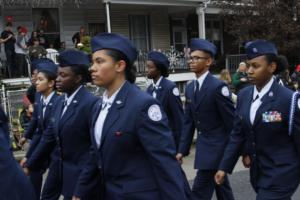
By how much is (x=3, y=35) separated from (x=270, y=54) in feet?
44.1

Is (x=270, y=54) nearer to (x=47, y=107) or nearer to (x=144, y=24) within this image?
(x=47, y=107)

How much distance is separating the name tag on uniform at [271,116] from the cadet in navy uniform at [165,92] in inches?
100

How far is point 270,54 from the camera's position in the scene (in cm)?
482

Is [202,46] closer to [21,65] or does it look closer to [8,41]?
[8,41]

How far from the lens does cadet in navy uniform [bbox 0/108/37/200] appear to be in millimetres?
2930

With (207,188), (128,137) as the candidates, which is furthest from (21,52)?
(128,137)

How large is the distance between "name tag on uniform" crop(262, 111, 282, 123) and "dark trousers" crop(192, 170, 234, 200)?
1.61m

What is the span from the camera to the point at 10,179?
2963 mm

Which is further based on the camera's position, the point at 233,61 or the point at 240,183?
the point at 233,61

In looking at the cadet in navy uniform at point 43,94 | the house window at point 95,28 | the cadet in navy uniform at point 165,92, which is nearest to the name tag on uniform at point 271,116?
the cadet in navy uniform at point 165,92

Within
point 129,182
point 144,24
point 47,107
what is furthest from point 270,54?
point 144,24

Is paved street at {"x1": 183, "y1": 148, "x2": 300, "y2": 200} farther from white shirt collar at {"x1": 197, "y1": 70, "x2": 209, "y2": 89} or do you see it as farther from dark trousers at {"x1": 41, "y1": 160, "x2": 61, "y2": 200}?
dark trousers at {"x1": 41, "y1": 160, "x2": 61, "y2": 200}

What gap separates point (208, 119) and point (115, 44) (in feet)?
9.06

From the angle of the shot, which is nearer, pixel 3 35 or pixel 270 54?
pixel 270 54
